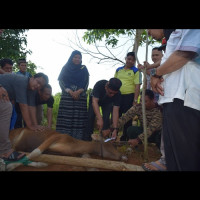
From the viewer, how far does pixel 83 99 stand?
5.29 metres

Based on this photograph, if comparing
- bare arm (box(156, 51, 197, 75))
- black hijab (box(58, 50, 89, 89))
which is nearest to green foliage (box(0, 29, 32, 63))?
black hijab (box(58, 50, 89, 89))


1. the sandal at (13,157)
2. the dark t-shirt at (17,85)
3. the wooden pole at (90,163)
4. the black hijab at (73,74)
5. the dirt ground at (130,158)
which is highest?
the black hijab at (73,74)

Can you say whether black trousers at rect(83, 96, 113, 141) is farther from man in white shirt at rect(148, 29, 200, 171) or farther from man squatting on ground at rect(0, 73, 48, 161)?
man in white shirt at rect(148, 29, 200, 171)

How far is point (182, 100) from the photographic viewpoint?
1.91 m

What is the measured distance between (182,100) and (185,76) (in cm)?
24

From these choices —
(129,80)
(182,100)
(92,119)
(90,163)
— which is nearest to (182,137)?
(182,100)

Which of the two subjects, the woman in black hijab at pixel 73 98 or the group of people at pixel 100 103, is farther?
the woman in black hijab at pixel 73 98

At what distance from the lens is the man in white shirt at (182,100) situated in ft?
5.96

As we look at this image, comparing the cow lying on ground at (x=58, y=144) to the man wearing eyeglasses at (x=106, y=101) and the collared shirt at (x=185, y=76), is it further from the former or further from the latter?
the collared shirt at (x=185, y=76)

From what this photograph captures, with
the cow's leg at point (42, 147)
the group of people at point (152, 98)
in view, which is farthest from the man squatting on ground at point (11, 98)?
the cow's leg at point (42, 147)

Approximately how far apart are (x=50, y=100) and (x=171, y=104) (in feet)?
12.6

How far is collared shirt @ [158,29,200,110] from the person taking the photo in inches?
72.1

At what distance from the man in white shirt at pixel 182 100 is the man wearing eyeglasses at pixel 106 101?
257 cm

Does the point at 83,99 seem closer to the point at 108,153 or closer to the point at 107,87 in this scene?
the point at 107,87
